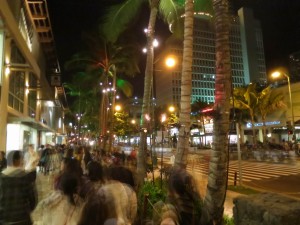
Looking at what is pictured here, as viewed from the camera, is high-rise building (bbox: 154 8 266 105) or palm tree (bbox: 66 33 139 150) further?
high-rise building (bbox: 154 8 266 105)

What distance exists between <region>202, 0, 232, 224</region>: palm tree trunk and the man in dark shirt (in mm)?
2938

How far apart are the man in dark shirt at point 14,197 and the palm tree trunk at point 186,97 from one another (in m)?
4.57

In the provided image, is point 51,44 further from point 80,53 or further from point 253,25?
point 253,25

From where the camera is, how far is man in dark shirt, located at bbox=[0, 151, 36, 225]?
4660 millimetres

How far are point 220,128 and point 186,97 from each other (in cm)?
290

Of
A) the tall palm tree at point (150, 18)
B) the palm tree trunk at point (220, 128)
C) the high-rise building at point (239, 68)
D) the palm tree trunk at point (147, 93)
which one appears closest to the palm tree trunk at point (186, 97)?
the palm tree trunk at point (220, 128)

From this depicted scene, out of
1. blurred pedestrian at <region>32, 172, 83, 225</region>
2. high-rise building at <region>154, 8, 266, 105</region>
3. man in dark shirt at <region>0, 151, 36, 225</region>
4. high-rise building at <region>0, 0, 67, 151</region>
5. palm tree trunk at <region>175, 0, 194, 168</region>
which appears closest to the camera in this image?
blurred pedestrian at <region>32, 172, 83, 225</region>

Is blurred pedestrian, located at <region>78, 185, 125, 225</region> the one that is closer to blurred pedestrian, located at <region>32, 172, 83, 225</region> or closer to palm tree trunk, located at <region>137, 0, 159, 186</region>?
blurred pedestrian, located at <region>32, 172, 83, 225</region>

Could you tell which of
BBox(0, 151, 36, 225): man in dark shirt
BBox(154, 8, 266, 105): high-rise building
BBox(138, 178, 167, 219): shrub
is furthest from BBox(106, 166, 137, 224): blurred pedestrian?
BBox(154, 8, 266, 105): high-rise building

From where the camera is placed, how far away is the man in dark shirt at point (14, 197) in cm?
466

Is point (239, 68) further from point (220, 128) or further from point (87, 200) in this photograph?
point (87, 200)

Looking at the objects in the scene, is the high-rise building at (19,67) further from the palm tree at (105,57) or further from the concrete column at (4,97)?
the palm tree at (105,57)

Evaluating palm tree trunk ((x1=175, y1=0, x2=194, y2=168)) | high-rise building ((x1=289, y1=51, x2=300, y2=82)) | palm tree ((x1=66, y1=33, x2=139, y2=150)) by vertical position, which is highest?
high-rise building ((x1=289, y1=51, x2=300, y2=82))

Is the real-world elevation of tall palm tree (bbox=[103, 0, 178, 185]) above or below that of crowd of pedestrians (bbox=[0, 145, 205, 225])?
above
